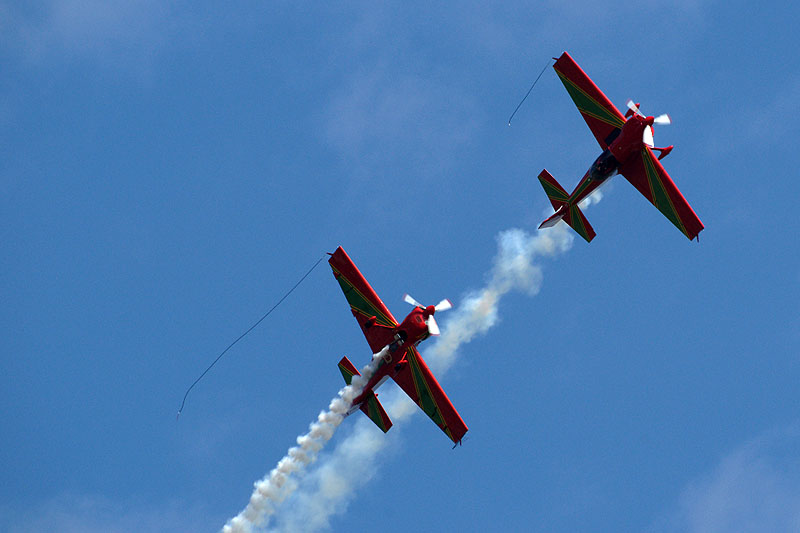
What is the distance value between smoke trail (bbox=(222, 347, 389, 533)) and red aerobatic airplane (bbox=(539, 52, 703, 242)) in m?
15.0

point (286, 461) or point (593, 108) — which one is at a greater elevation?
point (593, 108)

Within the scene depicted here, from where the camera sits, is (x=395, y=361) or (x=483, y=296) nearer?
(x=395, y=361)

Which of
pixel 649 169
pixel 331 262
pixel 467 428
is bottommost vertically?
pixel 467 428

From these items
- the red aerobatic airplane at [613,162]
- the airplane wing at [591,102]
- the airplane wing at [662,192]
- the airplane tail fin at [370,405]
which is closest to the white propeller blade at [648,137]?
the red aerobatic airplane at [613,162]

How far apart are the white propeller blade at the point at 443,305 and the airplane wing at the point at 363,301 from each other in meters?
2.78

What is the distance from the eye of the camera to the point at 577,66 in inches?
3568

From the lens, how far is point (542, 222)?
91.6 meters

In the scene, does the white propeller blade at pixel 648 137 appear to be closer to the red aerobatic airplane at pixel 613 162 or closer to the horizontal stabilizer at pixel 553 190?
the red aerobatic airplane at pixel 613 162

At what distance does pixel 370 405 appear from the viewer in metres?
88.2

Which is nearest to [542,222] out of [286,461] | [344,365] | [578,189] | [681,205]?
[578,189]

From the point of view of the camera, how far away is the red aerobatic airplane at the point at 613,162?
86.8m

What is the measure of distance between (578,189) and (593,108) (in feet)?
16.0

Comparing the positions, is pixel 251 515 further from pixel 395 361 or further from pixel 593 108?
pixel 593 108

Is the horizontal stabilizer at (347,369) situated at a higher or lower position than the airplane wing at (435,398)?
higher
